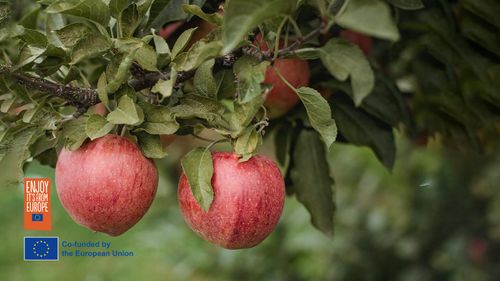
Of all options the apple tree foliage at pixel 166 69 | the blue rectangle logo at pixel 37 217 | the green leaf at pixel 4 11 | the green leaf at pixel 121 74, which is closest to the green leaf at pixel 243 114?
the apple tree foliage at pixel 166 69

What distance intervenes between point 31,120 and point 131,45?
0.44 feet

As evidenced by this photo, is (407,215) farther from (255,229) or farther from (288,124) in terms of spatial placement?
(255,229)

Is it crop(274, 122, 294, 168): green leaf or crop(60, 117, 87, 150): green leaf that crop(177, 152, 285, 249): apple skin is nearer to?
crop(60, 117, 87, 150): green leaf

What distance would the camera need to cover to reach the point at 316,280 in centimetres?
209

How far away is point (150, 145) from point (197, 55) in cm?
14

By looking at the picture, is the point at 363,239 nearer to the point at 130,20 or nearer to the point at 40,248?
the point at 40,248

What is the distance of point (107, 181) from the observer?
72cm

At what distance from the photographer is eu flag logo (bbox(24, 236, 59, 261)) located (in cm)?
95

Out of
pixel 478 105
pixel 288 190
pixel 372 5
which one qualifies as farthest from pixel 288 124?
pixel 372 5

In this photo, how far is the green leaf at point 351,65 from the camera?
0.57 metres

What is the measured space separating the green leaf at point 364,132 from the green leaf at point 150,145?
35cm

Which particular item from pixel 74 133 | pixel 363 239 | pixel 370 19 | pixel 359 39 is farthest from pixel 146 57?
pixel 363 239

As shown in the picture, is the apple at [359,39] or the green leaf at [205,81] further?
the apple at [359,39]

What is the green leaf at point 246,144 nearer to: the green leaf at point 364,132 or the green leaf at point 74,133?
the green leaf at point 74,133
